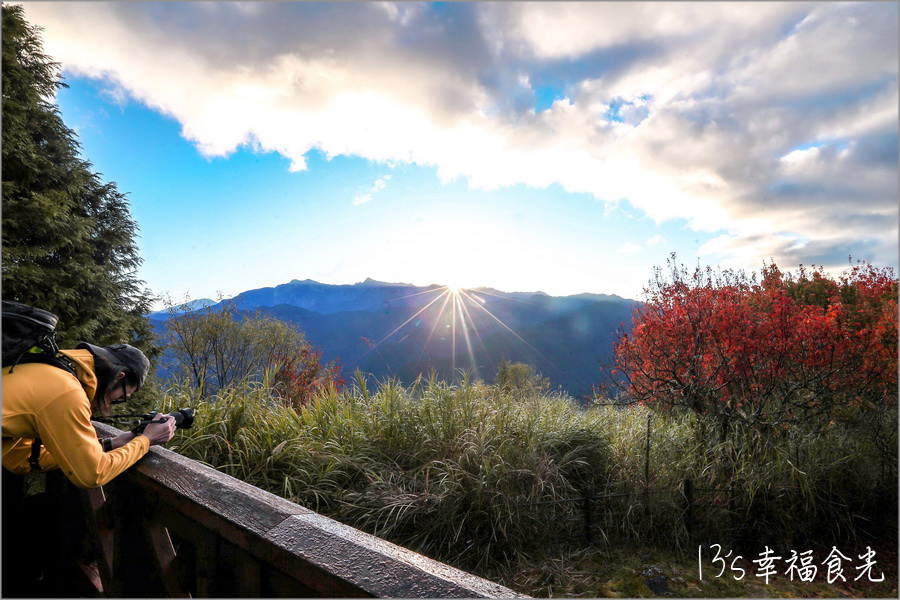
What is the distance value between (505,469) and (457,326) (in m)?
34.5

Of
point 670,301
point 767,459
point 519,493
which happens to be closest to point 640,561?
point 519,493

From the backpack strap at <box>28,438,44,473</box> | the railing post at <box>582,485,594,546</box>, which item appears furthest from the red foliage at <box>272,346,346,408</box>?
the backpack strap at <box>28,438,44,473</box>

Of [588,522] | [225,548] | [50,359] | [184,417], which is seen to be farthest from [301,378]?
[225,548]

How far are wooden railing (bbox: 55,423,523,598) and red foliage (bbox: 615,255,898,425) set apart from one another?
5.75 meters

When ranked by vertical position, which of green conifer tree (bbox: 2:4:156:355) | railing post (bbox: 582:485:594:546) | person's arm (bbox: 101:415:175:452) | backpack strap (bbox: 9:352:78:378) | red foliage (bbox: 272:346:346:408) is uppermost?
green conifer tree (bbox: 2:4:156:355)

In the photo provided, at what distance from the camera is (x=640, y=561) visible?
3.85 meters

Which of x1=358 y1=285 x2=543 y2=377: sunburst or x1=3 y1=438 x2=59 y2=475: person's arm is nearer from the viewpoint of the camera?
x1=3 y1=438 x2=59 y2=475: person's arm

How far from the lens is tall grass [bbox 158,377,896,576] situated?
3424 mm

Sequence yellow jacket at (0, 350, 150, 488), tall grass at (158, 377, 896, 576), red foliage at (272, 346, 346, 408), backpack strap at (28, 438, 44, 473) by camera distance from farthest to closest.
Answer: red foliage at (272, 346, 346, 408), tall grass at (158, 377, 896, 576), backpack strap at (28, 438, 44, 473), yellow jacket at (0, 350, 150, 488)

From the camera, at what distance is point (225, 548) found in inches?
56.9

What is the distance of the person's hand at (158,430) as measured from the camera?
1899 mm

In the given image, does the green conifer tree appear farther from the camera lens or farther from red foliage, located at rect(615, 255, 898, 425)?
red foliage, located at rect(615, 255, 898, 425)

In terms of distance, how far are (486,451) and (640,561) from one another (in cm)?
153

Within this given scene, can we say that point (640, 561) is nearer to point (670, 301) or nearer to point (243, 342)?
point (670, 301)
